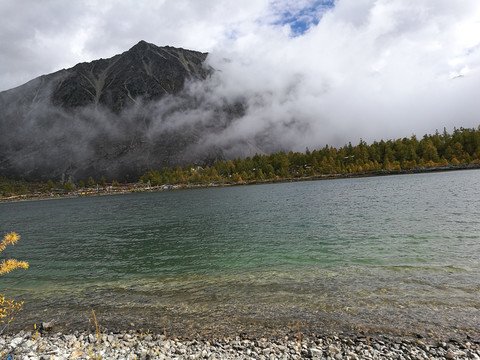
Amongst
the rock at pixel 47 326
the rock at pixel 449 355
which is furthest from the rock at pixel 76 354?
the rock at pixel 449 355

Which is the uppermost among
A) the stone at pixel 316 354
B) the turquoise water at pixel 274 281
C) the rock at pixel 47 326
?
the rock at pixel 47 326

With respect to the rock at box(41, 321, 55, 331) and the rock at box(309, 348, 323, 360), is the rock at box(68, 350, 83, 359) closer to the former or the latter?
the rock at box(41, 321, 55, 331)

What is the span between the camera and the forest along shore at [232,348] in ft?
37.1

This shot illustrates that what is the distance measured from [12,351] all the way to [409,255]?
90.0 ft

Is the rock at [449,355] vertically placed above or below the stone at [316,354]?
below

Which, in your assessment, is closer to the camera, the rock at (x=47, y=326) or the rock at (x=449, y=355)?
the rock at (x=449, y=355)

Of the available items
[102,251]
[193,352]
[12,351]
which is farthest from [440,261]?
[102,251]

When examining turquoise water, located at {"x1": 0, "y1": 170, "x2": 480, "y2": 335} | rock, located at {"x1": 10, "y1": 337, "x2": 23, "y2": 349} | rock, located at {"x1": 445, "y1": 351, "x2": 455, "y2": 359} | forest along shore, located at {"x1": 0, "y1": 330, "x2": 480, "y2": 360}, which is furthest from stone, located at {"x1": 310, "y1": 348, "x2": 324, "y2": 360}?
rock, located at {"x1": 10, "y1": 337, "x2": 23, "y2": 349}

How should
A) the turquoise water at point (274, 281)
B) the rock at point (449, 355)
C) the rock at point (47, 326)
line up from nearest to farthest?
the rock at point (449, 355) → the turquoise water at point (274, 281) → the rock at point (47, 326)

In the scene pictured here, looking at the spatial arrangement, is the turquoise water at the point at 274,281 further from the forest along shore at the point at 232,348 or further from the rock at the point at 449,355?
the rock at the point at 449,355

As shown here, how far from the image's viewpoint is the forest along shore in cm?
1132

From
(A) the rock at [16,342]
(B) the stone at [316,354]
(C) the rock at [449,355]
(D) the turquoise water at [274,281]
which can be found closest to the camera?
(C) the rock at [449,355]

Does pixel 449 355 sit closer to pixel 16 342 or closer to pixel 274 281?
pixel 274 281

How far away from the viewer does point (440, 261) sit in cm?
2170
